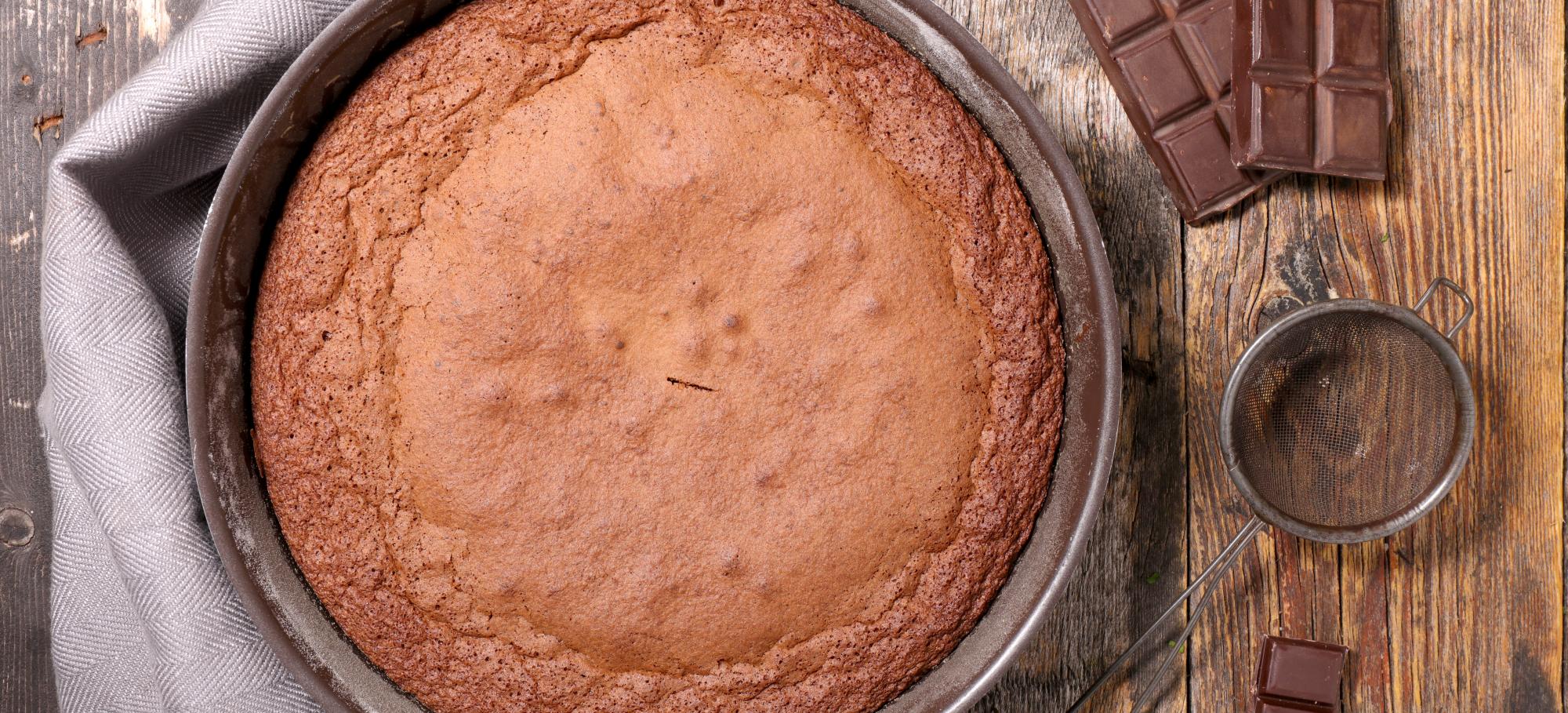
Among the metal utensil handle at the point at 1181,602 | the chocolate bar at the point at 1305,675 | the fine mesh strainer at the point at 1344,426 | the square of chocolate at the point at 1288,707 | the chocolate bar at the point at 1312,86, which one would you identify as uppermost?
the chocolate bar at the point at 1312,86

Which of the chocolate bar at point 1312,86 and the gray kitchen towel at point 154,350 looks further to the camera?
the chocolate bar at point 1312,86

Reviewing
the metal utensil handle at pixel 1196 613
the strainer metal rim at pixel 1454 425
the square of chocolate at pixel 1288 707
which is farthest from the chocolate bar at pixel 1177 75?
the square of chocolate at pixel 1288 707

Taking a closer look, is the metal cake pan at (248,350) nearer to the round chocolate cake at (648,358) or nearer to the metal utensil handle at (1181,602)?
the round chocolate cake at (648,358)

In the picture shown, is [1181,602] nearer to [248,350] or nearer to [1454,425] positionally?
[1454,425]

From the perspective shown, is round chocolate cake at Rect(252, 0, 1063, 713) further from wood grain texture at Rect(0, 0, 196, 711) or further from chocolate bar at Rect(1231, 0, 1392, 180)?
wood grain texture at Rect(0, 0, 196, 711)

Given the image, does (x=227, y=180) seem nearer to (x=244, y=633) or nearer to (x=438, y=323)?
(x=438, y=323)

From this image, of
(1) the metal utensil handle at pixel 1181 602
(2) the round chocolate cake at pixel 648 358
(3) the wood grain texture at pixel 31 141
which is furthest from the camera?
(3) the wood grain texture at pixel 31 141

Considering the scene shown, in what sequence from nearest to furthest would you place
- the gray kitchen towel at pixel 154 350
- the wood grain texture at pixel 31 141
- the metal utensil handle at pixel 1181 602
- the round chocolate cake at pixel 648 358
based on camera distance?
the round chocolate cake at pixel 648 358, the gray kitchen towel at pixel 154 350, the metal utensil handle at pixel 1181 602, the wood grain texture at pixel 31 141

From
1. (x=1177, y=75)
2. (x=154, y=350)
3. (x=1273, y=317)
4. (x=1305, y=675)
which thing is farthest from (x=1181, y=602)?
(x=154, y=350)
